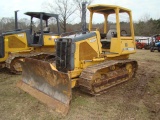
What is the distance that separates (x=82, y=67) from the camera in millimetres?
6043

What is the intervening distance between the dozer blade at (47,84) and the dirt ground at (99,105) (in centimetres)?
18

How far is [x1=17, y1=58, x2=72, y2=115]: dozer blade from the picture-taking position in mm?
5086

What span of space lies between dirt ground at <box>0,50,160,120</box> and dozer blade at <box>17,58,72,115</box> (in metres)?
0.18

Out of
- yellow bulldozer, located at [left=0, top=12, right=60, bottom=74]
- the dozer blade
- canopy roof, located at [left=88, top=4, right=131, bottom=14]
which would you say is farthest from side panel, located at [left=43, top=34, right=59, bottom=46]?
canopy roof, located at [left=88, top=4, right=131, bottom=14]

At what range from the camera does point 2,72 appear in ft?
31.7

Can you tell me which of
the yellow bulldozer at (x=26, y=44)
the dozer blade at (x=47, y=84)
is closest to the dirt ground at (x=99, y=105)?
the dozer blade at (x=47, y=84)

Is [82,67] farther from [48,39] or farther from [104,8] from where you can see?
[48,39]

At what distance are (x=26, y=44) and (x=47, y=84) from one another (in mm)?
4287

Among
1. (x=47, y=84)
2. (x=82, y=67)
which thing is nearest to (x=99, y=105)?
(x=82, y=67)

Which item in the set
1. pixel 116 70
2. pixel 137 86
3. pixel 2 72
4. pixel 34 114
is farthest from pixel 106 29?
pixel 2 72

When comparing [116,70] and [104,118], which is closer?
[104,118]

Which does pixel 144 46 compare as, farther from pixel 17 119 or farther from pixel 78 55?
pixel 17 119

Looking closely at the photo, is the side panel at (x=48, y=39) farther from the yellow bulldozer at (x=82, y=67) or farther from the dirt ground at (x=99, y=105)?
the dirt ground at (x=99, y=105)

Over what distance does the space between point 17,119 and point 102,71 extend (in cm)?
274
